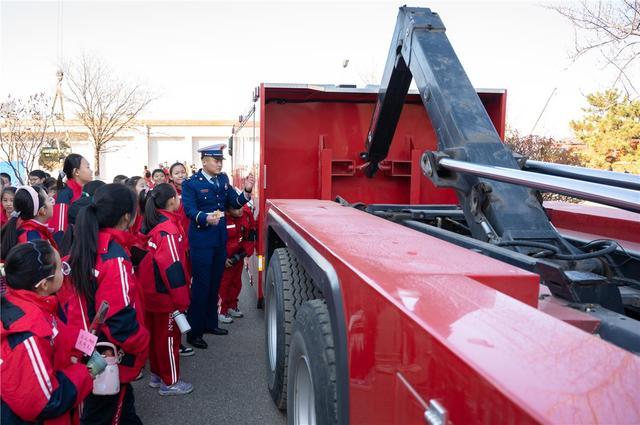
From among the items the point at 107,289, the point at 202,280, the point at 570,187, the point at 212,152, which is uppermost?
the point at 212,152

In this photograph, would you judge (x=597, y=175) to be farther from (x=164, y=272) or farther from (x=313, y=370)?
(x=164, y=272)

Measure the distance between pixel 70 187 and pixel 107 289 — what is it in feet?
9.44

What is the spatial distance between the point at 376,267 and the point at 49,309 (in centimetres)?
146

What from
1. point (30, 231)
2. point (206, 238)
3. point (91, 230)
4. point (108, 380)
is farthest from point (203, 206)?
point (108, 380)

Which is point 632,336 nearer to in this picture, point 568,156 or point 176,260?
point 176,260

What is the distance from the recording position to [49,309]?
2.22 metres

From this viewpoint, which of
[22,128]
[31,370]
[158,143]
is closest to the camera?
[31,370]

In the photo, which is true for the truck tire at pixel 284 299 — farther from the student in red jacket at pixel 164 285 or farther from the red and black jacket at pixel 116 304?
the red and black jacket at pixel 116 304

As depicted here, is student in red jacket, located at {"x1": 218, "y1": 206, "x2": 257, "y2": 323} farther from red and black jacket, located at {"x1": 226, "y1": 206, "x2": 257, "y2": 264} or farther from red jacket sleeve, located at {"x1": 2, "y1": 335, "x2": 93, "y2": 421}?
red jacket sleeve, located at {"x1": 2, "y1": 335, "x2": 93, "y2": 421}

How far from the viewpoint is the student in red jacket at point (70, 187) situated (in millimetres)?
5016

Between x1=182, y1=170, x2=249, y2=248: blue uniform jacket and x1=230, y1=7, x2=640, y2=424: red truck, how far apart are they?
853 millimetres

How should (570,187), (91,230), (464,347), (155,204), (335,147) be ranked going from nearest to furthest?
(464,347) < (570,187) < (91,230) < (155,204) < (335,147)

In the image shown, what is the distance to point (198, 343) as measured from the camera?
5031mm

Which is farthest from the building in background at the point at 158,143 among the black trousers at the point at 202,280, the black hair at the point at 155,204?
the black hair at the point at 155,204
